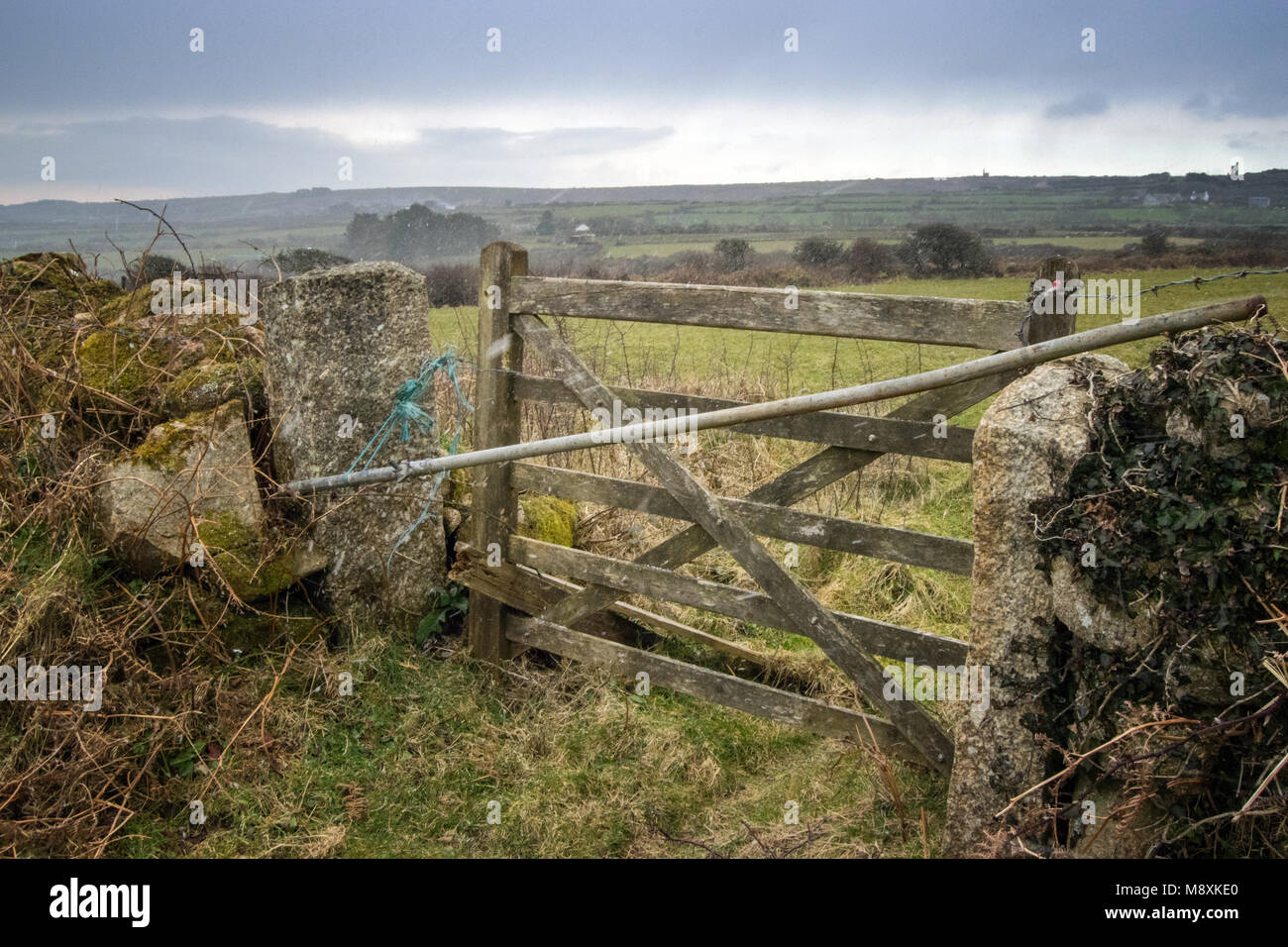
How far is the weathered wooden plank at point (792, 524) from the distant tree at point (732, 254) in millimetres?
16647

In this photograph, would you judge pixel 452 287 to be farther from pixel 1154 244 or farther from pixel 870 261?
pixel 1154 244

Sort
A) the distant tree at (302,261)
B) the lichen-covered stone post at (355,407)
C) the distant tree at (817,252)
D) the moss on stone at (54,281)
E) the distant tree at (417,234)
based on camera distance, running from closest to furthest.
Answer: the lichen-covered stone post at (355,407) < the distant tree at (302,261) < the moss on stone at (54,281) < the distant tree at (817,252) < the distant tree at (417,234)

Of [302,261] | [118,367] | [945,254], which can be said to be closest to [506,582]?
[118,367]

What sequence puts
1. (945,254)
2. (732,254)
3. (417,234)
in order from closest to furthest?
(945,254)
(732,254)
(417,234)

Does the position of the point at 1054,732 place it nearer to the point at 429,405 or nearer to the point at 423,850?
the point at 423,850

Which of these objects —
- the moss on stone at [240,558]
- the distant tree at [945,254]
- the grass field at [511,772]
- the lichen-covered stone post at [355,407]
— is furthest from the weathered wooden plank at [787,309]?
the distant tree at [945,254]

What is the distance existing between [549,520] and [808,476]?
7.70 feet

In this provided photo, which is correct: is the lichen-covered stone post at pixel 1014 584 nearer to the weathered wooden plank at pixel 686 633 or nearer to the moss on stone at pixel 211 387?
the weathered wooden plank at pixel 686 633

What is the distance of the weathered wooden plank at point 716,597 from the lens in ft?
12.8

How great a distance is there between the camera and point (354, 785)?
4.30 meters

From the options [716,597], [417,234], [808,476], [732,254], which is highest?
[417,234]

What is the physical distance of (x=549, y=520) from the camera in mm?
6035

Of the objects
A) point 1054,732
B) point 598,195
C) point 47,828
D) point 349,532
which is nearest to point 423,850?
point 47,828

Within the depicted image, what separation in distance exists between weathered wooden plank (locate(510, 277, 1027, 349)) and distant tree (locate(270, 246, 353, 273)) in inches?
59.7
